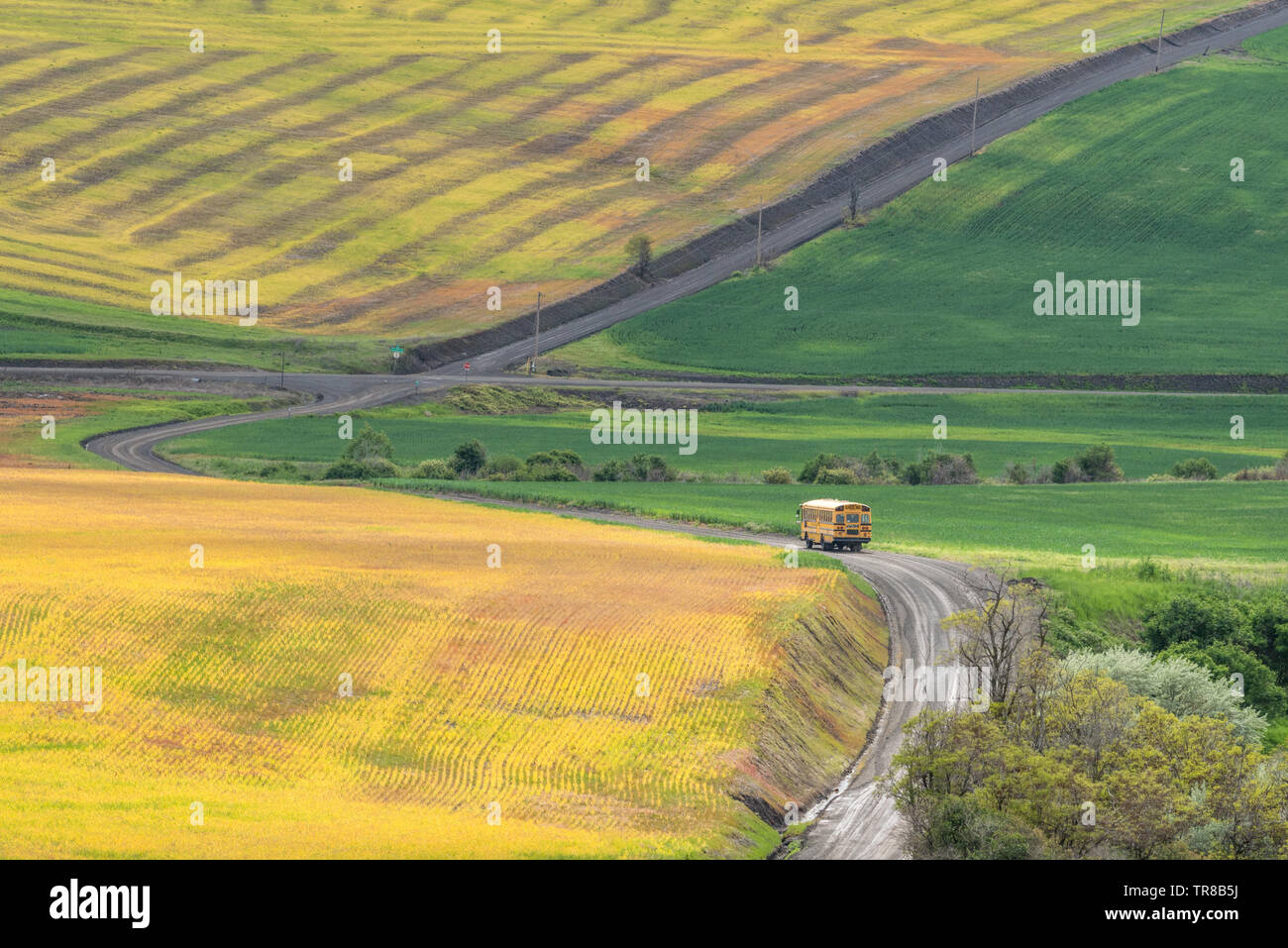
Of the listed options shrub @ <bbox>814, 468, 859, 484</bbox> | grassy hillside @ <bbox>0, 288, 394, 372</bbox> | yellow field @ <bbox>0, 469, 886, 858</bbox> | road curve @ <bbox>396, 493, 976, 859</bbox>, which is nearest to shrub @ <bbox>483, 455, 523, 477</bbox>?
Answer: road curve @ <bbox>396, 493, 976, 859</bbox>

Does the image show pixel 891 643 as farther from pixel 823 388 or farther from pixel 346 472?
pixel 823 388

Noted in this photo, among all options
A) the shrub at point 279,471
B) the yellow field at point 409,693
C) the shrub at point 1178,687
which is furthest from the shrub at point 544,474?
the shrub at point 1178,687

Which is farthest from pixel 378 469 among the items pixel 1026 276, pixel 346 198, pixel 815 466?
pixel 1026 276

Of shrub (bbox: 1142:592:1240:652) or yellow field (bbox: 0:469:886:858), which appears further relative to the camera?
shrub (bbox: 1142:592:1240:652)

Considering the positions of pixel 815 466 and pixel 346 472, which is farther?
pixel 815 466

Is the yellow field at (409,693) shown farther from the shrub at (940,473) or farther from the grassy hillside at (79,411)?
the grassy hillside at (79,411)

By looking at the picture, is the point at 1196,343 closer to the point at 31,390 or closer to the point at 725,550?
the point at 725,550

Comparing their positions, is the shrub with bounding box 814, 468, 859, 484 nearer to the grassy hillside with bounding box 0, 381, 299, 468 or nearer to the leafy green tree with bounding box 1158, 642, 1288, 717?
the leafy green tree with bounding box 1158, 642, 1288, 717
